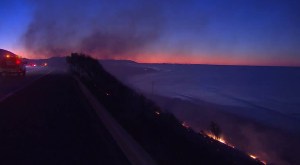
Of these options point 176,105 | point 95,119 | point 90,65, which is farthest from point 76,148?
point 176,105

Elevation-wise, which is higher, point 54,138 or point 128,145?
point 128,145

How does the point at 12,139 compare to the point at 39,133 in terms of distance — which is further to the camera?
the point at 39,133

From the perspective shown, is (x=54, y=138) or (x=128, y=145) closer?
(x=128, y=145)

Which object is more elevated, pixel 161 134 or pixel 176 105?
pixel 161 134

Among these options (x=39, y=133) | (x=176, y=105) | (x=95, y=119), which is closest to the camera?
(x=39, y=133)

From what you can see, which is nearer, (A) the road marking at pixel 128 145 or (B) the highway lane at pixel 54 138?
(A) the road marking at pixel 128 145

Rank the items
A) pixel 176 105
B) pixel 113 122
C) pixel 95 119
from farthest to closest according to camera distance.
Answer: pixel 176 105 → pixel 95 119 → pixel 113 122

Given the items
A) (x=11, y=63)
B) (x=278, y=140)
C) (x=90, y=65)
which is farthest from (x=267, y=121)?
(x=11, y=63)

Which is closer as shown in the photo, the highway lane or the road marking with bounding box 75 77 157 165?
the road marking with bounding box 75 77 157 165

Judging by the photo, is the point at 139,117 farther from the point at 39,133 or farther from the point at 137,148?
the point at 137,148
